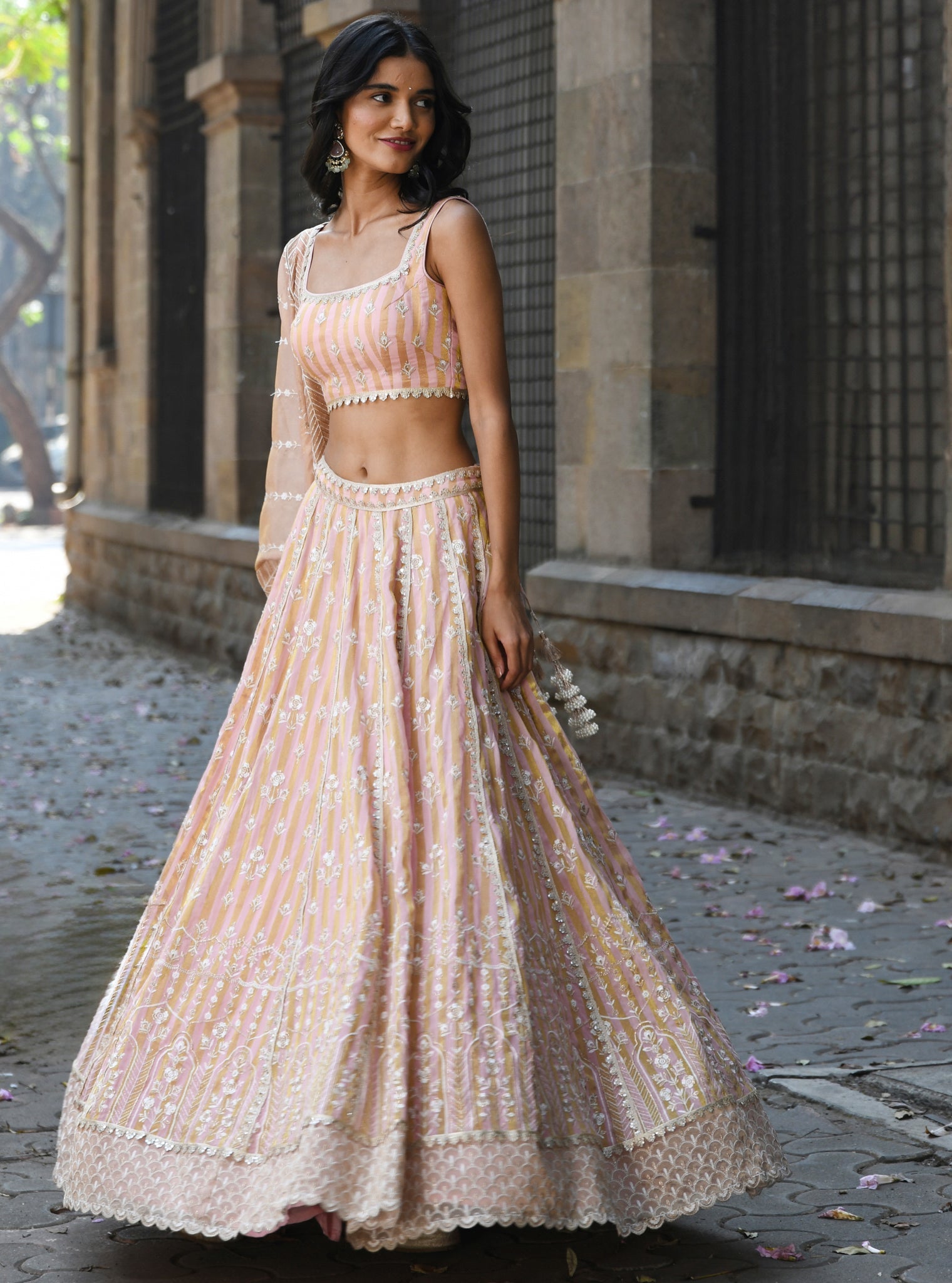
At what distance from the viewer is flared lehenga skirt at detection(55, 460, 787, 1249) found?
9.88 ft

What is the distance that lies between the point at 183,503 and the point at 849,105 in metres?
8.81

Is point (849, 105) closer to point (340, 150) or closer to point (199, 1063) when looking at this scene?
point (340, 150)

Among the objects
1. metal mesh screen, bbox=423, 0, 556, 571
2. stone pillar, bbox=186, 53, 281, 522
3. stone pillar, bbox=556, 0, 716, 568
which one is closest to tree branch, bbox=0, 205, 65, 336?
stone pillar, bbox=186, 53, 281, 522

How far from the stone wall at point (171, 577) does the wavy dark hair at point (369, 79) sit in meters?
8.97

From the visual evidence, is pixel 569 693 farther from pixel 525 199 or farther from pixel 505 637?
pixel 525 199

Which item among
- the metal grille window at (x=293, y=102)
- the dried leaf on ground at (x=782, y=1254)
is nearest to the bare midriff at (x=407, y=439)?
the dried leaf on ground at (x=782, y=1254)

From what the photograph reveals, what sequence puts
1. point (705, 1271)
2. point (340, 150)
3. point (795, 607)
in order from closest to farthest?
point (705, 1271) → point (340, 150) → point (795, 607)

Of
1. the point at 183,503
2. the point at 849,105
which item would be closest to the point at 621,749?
the point at 849,105

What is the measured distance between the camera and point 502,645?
338 cm

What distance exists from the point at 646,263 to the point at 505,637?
533cm

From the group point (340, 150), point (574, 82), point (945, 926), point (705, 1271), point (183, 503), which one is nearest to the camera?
point (705, 1271)

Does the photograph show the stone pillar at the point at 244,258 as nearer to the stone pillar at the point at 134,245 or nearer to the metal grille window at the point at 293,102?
the metal grille window at the point at 293,102

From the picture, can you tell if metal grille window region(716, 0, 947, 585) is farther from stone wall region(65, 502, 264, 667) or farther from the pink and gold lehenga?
stone wall region(65, 502, 264, 667)

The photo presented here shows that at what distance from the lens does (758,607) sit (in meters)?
7.68
